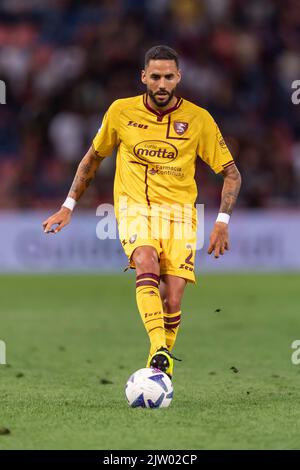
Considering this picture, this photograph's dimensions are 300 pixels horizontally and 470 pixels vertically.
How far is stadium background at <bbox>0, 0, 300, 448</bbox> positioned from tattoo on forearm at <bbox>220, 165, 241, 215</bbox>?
392cm

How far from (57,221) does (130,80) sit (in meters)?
12.1

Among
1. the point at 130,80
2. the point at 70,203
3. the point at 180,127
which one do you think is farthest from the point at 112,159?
the point at 180,127

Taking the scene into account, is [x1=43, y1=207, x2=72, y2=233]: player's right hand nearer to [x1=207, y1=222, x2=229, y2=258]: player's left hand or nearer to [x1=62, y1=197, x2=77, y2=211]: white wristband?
[x1=62, y1=197, x2=77, y2=211]: white wristband

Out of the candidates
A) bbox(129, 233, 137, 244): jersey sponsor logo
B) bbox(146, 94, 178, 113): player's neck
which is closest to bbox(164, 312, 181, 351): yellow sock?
bbox(129, 233, 137, 244): jersey sponsor logo

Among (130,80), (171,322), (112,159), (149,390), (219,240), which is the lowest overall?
(149,390)

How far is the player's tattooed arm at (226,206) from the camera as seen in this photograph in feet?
21.5

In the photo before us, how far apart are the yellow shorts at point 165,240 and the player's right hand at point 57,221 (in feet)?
1.17

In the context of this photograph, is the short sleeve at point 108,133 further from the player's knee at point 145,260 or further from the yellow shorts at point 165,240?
the player's knee at point 145,260

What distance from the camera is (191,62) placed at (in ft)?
64.4

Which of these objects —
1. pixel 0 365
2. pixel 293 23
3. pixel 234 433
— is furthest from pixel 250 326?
pixel 293 23

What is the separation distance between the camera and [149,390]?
19.7 ft

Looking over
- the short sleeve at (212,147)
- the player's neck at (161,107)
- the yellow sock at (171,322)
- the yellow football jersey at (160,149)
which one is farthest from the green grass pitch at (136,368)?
the player's neck at (161,107)

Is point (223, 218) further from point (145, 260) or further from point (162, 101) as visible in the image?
point (162, 101)

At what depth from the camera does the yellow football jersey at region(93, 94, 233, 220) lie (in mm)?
6844
